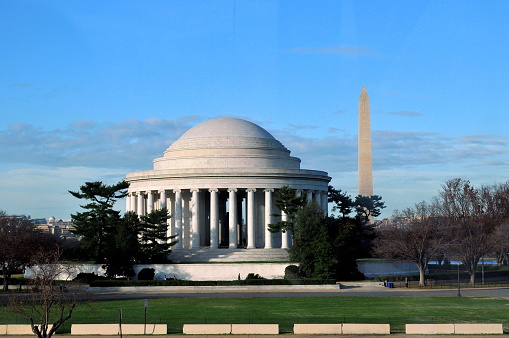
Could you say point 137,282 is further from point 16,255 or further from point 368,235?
point 368,235

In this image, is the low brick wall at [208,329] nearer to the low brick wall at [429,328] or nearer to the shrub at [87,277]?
the low brick wall at [429,328]

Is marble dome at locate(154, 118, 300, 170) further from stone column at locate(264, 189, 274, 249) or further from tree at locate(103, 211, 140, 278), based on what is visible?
tree at locate(103, 211, 140, 278)

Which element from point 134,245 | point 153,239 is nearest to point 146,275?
point 134,245

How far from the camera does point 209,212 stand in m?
112

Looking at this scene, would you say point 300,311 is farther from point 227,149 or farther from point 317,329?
point 227,149

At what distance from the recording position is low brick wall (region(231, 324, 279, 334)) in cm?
4503

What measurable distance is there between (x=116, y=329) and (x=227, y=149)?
61506 mm

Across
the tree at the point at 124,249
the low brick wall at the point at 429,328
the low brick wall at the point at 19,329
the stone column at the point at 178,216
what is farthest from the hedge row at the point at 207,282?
the low brick wall at the point at 429,328

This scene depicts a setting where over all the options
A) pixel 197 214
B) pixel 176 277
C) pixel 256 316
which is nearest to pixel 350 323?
pixel 256 316

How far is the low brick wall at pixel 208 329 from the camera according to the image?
45.5 m

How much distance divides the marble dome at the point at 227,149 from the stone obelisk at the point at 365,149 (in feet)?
39.9

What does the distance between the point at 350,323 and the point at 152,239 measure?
48061 mm

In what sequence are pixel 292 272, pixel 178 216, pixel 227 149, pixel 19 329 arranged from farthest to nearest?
1. pixel 227 149
2. pixel 178 216
3. pixel 292 272
4. pixel 19 329

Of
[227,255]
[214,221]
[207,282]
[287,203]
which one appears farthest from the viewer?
[214,221]
